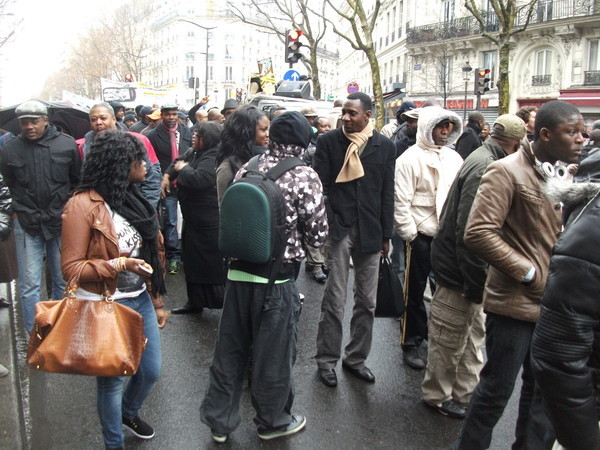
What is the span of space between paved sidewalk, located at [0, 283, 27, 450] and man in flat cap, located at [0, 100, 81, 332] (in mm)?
424

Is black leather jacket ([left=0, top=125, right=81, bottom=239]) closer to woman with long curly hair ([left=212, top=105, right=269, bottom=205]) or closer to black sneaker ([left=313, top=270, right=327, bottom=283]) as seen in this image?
woman with long curly hair ([left=212, top=105, right=269, bottom=205])

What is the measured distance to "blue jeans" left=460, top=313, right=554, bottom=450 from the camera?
125 inches

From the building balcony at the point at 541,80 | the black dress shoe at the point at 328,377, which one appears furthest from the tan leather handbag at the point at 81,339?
the building balcony at the point at 541,80

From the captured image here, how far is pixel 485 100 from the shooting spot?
35.5 m

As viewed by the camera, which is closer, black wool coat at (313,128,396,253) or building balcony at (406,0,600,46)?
black wool coat at (313,128,396,253)

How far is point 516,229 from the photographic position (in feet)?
10.5

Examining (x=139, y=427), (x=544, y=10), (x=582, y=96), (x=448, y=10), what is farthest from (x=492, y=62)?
(x=139, y=427)

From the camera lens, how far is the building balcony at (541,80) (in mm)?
32062

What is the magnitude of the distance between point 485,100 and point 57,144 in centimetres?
3362

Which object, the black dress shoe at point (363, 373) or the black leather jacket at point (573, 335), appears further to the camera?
the black dress shoe at point (363, 373)

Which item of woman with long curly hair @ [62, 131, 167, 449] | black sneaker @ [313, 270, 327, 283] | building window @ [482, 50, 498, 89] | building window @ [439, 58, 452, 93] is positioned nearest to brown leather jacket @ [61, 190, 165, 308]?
woman with long curly hair @ [62, 131, 167, 449]

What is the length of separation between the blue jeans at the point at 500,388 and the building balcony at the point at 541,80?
32.1 m

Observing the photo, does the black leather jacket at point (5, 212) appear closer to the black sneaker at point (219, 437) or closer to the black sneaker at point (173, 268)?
the black sneaker at point (219, 437)

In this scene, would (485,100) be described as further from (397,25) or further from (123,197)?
(123,197)
